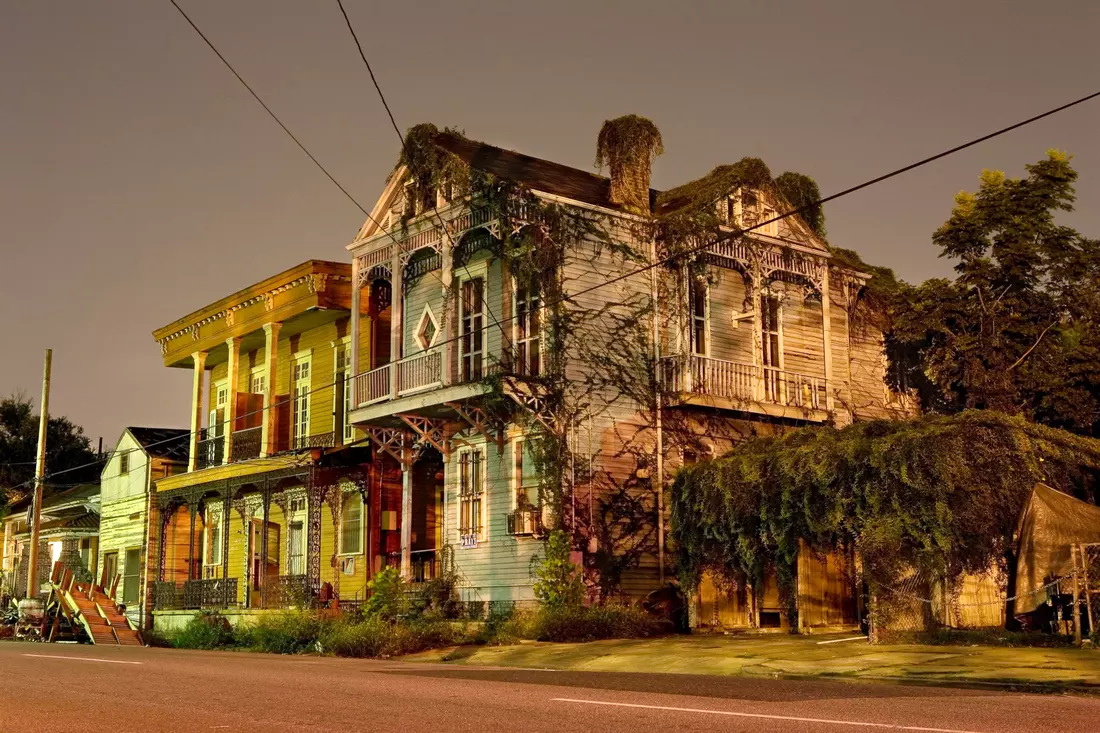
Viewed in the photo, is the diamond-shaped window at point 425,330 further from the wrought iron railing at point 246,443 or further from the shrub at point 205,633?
the shrub at point 205,633

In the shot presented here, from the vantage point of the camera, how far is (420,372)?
2591cm

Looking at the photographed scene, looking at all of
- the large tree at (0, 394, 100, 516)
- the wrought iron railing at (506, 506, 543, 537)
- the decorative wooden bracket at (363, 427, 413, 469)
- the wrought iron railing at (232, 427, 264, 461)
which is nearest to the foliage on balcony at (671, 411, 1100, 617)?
the wrought iron railing at (506, 506, 543, 537)

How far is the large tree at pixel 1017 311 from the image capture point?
26.4 metres

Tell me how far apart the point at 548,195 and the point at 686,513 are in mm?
6949

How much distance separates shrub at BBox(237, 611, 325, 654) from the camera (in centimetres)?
2495

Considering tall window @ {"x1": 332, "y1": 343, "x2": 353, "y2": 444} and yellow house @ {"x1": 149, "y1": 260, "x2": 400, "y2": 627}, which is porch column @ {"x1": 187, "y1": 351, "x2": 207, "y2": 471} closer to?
yellow house @ {"x1": 149, "y1": 260, "x2": 400, "y2": 627}

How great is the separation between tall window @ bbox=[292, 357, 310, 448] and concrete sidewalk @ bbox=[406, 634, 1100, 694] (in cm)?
1264

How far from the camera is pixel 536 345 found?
2480 cm

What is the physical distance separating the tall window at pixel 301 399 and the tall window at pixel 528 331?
31.4 ft

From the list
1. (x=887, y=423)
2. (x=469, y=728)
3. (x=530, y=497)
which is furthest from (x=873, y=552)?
(x=469, y=728)

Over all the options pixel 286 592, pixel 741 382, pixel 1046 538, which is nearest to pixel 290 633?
pixel 286 592

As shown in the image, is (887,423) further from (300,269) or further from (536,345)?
(300,269)

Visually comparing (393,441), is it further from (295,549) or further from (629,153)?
(629,153)

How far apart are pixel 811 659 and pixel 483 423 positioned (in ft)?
35.2
